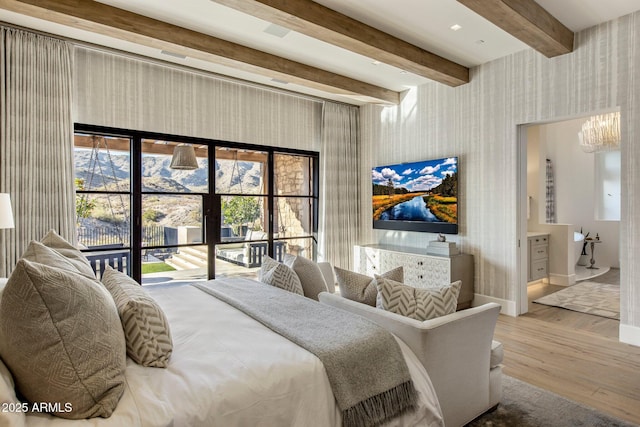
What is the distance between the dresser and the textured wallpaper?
1.52 meters

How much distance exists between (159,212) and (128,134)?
94 centimetres

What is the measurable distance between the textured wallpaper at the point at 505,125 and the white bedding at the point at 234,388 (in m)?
2.95

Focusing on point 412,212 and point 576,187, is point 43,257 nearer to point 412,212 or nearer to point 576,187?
point 412,212

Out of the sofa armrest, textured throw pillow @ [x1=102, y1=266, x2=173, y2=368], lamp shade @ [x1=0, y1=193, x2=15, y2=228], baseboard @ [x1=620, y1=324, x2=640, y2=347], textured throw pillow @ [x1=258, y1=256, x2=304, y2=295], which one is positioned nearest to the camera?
textured throw pillow @ [x1=102, y1=266, x2=173, y2=368]

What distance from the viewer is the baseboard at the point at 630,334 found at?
331cm

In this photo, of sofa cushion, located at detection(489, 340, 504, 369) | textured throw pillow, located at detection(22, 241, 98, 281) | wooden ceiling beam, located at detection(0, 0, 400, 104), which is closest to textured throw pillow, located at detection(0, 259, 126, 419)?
textured throw pillow, located at detection(22, 241, 98, 281)

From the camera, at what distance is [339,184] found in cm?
585

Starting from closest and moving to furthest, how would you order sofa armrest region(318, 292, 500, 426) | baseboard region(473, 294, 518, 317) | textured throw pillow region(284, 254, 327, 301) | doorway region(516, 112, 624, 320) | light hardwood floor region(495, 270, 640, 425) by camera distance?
1. sofa armrest region(318, 292, 500, 426)
2. light hardwood floor region(495, 270, 640, 425)
3. textured throw pillow region(284, 254, 327, 301)
4. baseboard region(473, 294, 518, 317)
5. doorway region(516, 112, 624, 320)

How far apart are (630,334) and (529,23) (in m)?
2.84

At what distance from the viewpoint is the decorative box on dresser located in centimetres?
434

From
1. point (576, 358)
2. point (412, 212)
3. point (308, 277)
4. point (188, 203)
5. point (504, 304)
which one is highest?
point (188, 203)

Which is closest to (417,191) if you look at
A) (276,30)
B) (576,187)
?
(276,30)

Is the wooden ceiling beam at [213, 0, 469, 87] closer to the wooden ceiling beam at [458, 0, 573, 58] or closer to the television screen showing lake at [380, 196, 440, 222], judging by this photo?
the wooden ceiling beam at [458, 0, 573, 58]

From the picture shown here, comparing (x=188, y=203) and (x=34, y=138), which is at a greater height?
(x=34, y=138)
